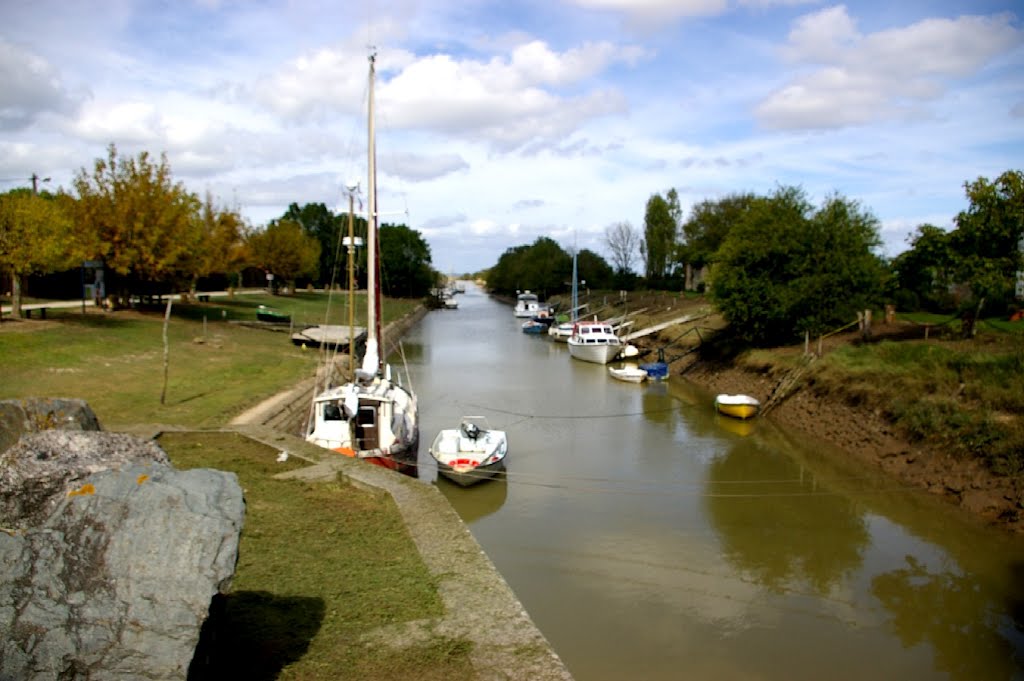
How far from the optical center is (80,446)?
6.39m

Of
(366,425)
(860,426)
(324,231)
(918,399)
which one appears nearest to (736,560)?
(366,425)

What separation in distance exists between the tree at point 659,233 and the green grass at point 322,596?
87.1m

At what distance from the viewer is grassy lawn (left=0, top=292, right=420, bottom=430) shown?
19.7m

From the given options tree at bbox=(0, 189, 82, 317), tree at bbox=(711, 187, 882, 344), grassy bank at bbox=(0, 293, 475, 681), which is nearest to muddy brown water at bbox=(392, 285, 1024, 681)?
grassy bank at bbox=(0, 293, 475, 681)

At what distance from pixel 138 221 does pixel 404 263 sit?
69.9m

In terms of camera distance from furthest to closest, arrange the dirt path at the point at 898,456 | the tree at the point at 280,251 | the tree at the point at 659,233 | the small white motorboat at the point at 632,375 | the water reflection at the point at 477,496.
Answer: the tree at the point at 659,233 < the tree at the point at 280,251 < the small white motorboat at the point at 632,375 < the water reflection at the point at 477,496 < the dirt path at the point at 898,456

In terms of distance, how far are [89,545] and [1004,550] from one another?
16461mm

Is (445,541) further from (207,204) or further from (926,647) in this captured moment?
(207,204)

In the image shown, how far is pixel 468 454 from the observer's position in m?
18.5

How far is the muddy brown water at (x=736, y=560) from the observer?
36.7 feet

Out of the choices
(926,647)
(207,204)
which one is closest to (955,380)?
(926,647)

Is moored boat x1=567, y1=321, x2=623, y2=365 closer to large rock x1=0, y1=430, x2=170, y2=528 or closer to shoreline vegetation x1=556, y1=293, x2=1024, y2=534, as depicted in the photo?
shoreline vegetation x1=556, y1=293, x2=1024, y2=534

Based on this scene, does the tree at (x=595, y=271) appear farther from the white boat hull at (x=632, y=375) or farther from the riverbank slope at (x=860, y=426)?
the white boat hull at (x=632, y=375)

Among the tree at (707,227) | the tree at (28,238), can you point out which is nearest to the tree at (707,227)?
the tree at (707,227)
